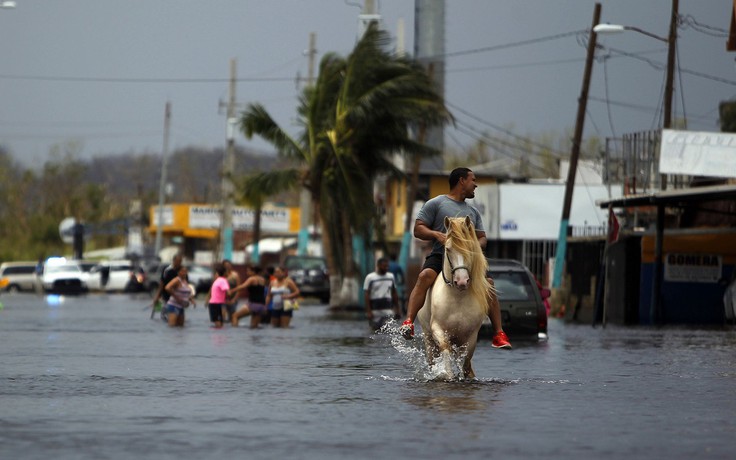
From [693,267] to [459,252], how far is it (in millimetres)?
22700

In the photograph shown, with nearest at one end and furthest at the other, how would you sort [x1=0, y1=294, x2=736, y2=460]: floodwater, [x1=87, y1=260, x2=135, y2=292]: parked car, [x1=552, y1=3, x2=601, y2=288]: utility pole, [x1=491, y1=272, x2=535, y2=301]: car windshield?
[x1=0, y1=294, x2=736, y2=460]: floodwater → [x1=491, y1=272, x2=535, y2=301]: car windshield → [x1=552, y1=3, x2=601, y2=288]: utility pole → [x1=87, y1=260, x2=135, y2=292]: parked car

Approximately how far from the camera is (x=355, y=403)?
12070 mm

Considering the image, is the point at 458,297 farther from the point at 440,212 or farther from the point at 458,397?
the point at 458,397

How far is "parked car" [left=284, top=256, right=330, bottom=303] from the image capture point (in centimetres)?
5706

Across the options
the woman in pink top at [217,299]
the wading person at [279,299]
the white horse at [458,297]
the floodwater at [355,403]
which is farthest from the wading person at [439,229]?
the wading person at [279,299]

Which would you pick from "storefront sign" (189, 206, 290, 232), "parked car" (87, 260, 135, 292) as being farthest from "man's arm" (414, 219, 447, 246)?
"storefront sign" (189, 206, 290, 232)

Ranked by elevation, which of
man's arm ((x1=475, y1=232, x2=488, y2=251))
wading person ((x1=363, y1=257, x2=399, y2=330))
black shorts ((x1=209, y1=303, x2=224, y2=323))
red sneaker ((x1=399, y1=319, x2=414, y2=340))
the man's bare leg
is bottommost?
black shorts ((x1=209, y1=303, x2=224, y2=323))

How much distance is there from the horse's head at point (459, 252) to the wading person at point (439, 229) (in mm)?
407

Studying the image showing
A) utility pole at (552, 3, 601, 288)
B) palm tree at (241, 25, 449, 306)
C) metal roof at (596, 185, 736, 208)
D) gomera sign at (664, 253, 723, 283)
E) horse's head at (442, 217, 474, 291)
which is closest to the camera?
horse's head at (442, 217, 474, 291)

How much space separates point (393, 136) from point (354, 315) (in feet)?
25.3

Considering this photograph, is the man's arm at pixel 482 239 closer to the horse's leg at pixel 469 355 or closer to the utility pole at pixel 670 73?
the horse's leg at pixel 469 355

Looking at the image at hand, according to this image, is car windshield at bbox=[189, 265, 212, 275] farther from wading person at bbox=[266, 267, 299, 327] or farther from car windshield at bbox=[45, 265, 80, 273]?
wading person at bbox=[266, 267, 299, 327]

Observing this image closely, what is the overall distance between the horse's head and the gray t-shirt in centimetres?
58

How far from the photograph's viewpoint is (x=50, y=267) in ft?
241
